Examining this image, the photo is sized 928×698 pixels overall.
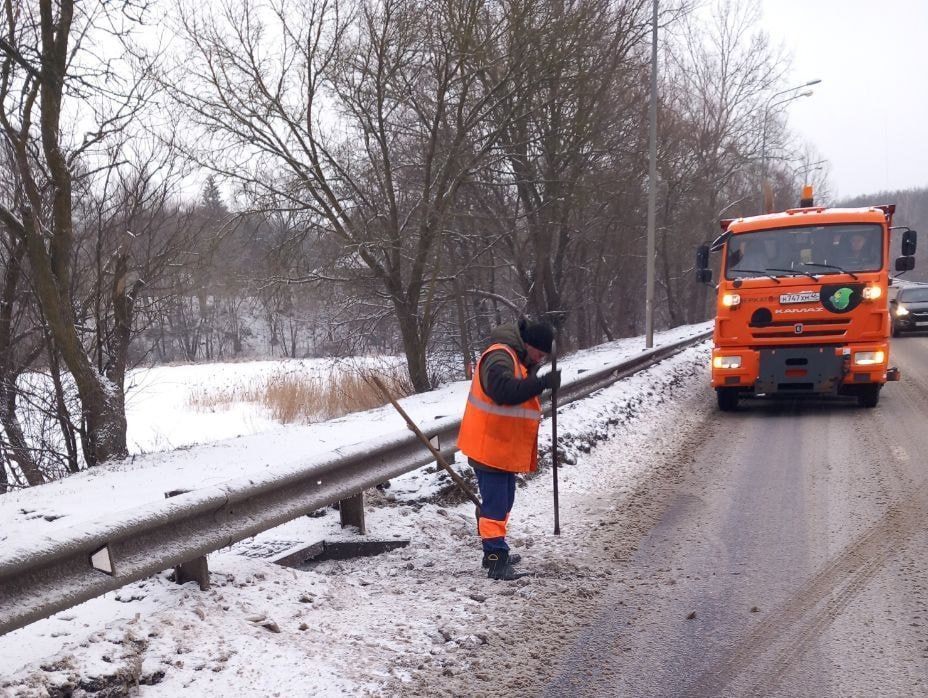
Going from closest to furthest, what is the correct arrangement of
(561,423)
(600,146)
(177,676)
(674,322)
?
(177,676)
(561,423)
(600,146)
(674,322)

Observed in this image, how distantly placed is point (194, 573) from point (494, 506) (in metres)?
1.79

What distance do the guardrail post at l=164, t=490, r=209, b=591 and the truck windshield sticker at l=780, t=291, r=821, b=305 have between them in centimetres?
829

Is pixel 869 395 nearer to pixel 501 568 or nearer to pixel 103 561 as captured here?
pixel 501 568

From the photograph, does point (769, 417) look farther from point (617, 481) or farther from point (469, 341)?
point (469, 341)

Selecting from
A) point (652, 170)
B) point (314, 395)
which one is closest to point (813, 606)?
point (314, 395)

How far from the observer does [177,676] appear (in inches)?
123

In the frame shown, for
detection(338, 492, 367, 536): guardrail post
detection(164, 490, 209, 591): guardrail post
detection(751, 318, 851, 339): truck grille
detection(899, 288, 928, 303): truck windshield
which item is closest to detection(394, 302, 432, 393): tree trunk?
detection(751, 318, 851, 339): truck grille

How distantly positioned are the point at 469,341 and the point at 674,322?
17974 mm

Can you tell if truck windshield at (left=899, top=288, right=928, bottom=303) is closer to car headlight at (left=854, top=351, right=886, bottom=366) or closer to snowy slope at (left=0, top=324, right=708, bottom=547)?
car headlight at (left=854, top=351, right=886, bottom=366)

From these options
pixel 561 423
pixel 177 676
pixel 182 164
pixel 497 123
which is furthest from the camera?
pixel 497 123

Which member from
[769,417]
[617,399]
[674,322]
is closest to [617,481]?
[617,399]

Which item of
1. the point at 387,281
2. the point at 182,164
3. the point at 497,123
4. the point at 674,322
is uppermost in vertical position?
the point at 497,123

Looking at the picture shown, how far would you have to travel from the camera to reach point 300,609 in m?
3.94

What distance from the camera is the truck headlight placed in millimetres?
10164
